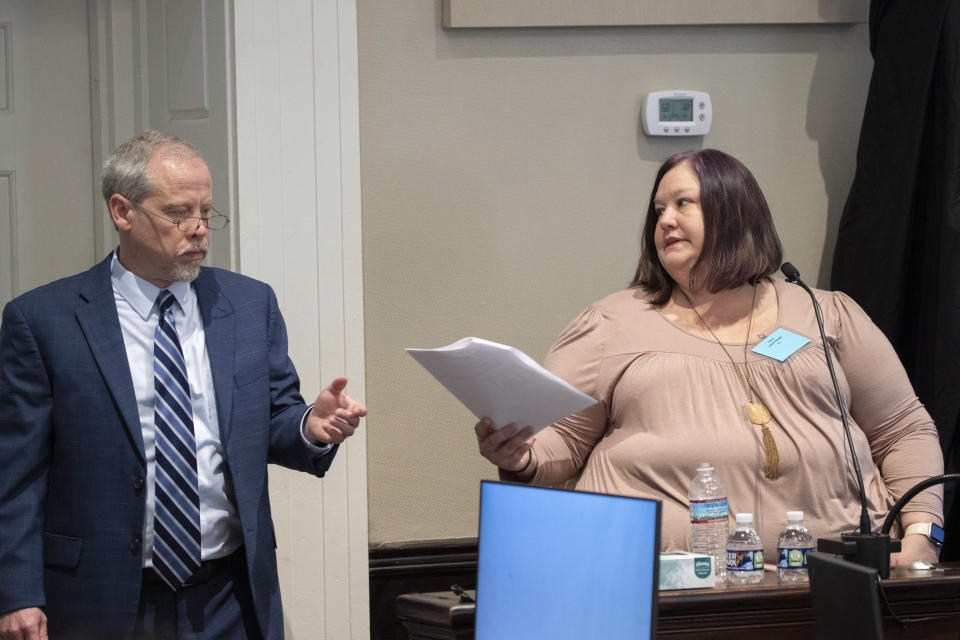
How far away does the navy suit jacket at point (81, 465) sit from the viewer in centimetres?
208

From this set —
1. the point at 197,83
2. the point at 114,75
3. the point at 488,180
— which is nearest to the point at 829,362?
the point at 488,180

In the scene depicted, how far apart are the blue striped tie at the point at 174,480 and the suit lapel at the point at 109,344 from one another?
4cm

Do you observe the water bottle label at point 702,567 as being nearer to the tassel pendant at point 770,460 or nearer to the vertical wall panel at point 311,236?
the tassel pendant at point 770,460

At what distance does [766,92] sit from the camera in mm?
3416

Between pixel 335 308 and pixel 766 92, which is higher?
pixel 766 92

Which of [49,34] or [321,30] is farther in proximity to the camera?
[49,34]

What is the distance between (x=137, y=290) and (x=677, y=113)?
1.76 m

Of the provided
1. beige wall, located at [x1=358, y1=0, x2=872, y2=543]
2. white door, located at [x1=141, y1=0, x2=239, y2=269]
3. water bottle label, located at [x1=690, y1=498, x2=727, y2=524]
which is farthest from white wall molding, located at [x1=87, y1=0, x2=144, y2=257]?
water bottle label, located at [x1=690, y1=498, x2=727, y2=524]

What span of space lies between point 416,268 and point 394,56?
61 cm

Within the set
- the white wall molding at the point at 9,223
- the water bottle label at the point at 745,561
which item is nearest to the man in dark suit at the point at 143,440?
the water bottle label at the point at 745,561

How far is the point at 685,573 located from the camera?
2.00 metres

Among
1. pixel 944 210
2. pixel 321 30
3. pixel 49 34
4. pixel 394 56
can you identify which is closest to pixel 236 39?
pixel 321 30

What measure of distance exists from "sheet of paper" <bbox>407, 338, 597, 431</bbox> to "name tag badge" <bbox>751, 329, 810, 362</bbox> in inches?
23.8

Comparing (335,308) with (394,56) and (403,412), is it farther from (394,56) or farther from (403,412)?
(394,56)
